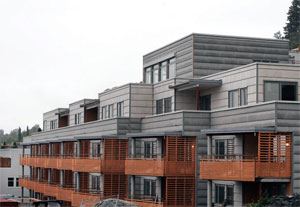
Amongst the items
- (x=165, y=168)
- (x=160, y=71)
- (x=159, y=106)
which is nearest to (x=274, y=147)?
(x=165, y=168)

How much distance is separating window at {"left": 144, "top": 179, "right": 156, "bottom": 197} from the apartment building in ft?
0.24

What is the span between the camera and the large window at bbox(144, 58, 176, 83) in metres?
51.9

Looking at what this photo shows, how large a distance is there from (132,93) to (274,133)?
63.0 feet

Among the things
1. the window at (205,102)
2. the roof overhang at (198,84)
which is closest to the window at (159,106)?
the roof overhang at (198,84)

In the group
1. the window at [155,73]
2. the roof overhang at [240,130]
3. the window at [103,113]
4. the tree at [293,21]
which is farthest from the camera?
the tree at [293,21]

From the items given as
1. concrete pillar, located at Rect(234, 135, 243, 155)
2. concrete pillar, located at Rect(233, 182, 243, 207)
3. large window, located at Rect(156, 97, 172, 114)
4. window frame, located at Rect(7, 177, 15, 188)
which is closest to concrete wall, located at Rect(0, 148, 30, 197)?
window frame, located at Rect(7, 177, 15, 188)

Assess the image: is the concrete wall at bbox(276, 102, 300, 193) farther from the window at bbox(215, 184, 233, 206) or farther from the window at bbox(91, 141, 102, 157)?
the window at bbox(91, 141, 102, 157)

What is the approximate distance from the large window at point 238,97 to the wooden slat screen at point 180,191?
5364 mm

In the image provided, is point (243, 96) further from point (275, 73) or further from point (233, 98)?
point (275, 73)

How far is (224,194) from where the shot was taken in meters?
38.5

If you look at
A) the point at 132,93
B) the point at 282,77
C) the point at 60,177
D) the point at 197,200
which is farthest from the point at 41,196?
the point at 282,77

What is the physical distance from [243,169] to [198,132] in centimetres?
832

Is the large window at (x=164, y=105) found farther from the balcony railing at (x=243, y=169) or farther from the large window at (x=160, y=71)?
the balcony railing at (x=243, y=169)

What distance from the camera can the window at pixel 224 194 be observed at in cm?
3731
